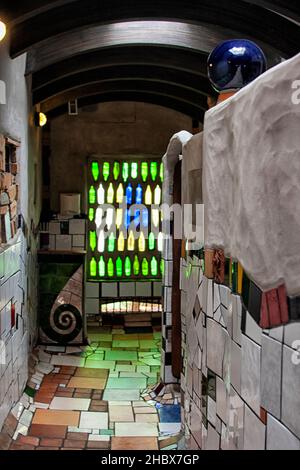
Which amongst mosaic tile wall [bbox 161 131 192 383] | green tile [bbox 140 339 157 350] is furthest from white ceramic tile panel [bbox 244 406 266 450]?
green tile [bbox 140 339 157 350]

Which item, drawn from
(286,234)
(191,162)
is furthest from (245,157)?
(191,162)

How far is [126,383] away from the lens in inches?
228

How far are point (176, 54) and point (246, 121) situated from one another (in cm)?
440

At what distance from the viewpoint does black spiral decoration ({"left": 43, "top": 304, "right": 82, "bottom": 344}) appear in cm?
689

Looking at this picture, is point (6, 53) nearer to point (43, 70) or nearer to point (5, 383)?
point (43, 70)

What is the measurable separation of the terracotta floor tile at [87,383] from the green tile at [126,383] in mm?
76

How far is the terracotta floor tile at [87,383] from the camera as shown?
5.66 metres

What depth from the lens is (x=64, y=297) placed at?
22.7ft

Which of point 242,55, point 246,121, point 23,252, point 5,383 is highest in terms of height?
point 242,55

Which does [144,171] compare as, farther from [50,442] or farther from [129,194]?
[50,442]

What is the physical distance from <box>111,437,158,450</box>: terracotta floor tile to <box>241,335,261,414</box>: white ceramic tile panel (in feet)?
8.35

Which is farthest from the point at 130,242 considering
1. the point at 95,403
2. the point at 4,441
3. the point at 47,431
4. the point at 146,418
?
the point at 4,441

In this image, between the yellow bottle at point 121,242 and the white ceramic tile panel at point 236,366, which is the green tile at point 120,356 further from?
the white ceramic tile panel at point 236,366

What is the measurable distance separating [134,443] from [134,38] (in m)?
3.70
